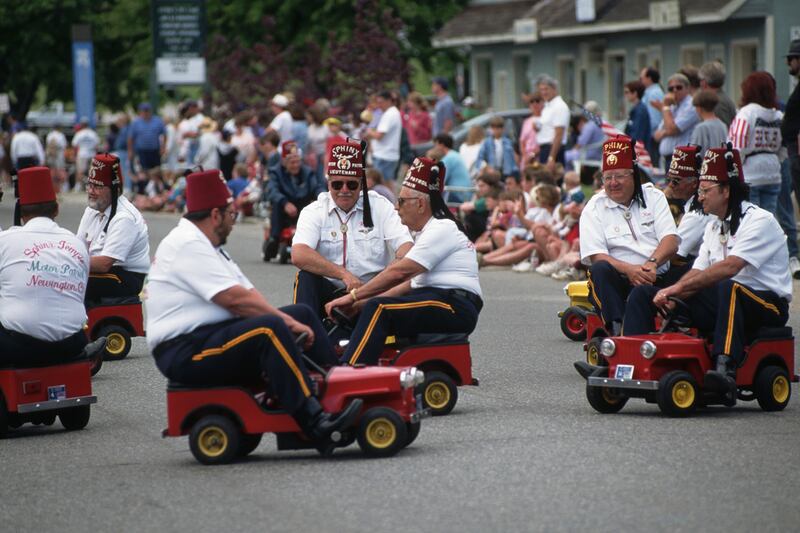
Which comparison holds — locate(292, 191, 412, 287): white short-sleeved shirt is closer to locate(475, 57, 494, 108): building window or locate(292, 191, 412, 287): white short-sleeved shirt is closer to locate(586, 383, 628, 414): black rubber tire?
locate(586, 383, 628, 414): black rubber tire

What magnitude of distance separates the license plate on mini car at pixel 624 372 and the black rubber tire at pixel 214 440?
2.54 metres

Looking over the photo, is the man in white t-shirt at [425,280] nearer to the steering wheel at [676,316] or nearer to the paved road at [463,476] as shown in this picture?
the paved road at [463,476]

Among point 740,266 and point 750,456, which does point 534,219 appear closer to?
point 740,266

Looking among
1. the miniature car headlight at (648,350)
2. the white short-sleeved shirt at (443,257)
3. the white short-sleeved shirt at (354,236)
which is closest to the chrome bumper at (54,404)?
the white short-sleeved shirt at (354,236)

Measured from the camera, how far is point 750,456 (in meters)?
8.67

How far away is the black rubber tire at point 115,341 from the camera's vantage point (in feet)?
44.9

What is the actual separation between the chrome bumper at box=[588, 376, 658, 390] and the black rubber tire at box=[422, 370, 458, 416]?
864 mm

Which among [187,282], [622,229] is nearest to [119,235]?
[622,229]

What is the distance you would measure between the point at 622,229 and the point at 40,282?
396 cm

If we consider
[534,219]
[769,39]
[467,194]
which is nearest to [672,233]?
[534,219]

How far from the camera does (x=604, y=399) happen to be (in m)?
10.2

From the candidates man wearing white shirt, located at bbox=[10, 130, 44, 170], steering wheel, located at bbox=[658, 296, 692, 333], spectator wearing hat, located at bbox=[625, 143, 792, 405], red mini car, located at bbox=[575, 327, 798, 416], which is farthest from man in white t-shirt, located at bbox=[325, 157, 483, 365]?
man wearing white shirt, located at bbox=[10, 130, 44, 170]

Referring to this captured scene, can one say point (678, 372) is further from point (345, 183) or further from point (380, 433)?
point (345, 183)

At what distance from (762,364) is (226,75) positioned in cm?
2991
